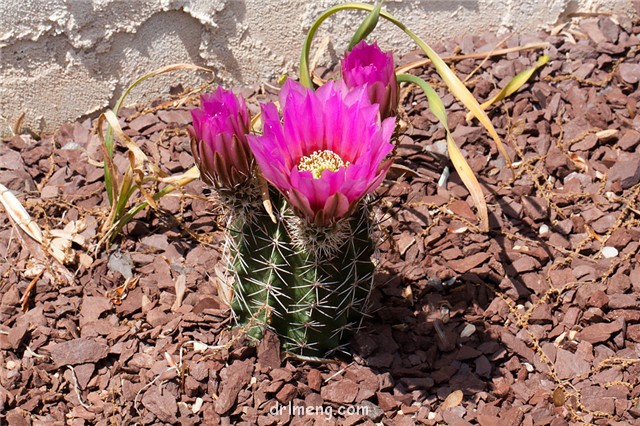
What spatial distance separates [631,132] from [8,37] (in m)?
1.88

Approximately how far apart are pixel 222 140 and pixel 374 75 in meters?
0.36

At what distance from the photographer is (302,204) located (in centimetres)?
170

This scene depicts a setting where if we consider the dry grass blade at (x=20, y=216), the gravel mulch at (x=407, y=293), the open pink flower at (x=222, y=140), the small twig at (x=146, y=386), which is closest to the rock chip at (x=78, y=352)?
the gravel mulch at (x=407, y=293)

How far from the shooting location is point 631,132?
267cm

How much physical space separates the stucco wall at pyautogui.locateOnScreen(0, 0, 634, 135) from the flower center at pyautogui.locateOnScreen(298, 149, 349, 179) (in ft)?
3.38

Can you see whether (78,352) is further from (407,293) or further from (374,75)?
(374,75)

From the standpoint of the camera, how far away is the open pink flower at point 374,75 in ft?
6.17

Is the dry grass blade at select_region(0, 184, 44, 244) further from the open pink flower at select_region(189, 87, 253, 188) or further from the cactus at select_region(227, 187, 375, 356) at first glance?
the open pink flower at select_region(189, 87, 253, 188)

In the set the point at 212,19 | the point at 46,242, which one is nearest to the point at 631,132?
the point at 212,19

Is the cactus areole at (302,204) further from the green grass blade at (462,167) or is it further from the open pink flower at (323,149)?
the green grass blade at (462,167)

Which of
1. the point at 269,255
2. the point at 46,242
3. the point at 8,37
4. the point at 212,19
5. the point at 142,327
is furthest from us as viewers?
the point at 212,19

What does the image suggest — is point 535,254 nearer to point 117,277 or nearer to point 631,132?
point 631,132

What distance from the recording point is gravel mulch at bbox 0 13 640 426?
2088 millimetres

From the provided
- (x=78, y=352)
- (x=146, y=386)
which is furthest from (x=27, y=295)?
(x=146, y=386)
